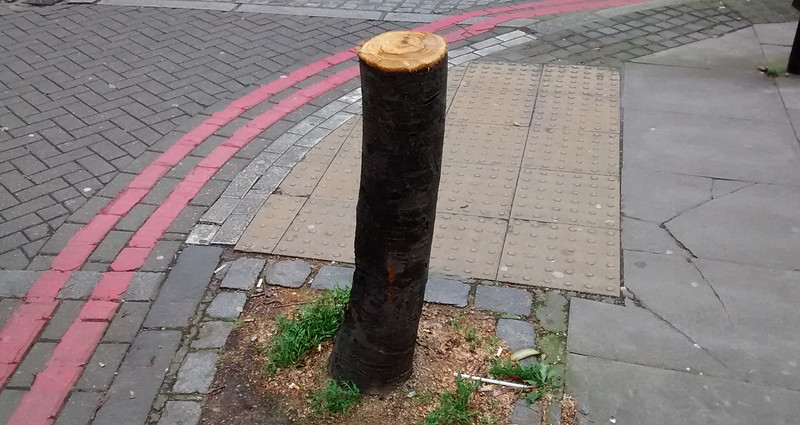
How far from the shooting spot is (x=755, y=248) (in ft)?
13.0

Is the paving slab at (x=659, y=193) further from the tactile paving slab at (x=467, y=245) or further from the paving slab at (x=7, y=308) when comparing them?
the paving slab at (x=7, y=308)

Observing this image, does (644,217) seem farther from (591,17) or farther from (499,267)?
(591,17)

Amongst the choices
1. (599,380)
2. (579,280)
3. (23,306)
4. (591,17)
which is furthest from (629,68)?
(23,306)

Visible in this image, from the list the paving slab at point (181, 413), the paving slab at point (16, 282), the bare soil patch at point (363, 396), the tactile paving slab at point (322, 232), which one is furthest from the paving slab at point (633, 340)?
the paving slab at point (16, 282)

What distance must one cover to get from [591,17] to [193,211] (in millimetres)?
4898

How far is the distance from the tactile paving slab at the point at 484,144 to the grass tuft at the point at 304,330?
1.82 metres

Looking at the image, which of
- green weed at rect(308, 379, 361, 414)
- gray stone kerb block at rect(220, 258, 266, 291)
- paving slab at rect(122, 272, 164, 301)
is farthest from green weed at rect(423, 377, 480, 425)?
paving slab at rect(122, 272, 164, 301)

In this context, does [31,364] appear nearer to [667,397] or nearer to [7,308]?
[7,308]

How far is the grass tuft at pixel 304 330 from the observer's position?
316 cm

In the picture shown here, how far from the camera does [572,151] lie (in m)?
4.98

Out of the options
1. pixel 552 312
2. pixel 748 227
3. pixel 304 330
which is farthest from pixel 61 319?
pixel 748 227

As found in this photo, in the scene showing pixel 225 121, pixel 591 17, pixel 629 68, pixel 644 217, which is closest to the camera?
pixel 644 217

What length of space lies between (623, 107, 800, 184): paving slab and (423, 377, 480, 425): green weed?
2.34 m

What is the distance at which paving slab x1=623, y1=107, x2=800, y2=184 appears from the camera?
470cm
